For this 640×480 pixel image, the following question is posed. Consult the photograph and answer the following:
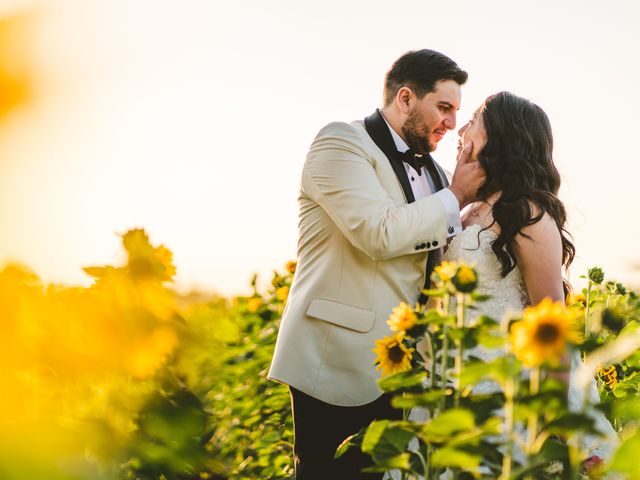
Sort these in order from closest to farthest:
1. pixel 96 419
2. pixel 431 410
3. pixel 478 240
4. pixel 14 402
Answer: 1. pixel 14 402
2. pixel 96 419
3. pixel 431 410
4. pixel 478 240

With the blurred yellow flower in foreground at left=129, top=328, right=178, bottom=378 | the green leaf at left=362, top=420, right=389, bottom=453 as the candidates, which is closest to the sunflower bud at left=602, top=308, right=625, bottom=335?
the green leaf at left=362, top=420, right=389, bottom=453

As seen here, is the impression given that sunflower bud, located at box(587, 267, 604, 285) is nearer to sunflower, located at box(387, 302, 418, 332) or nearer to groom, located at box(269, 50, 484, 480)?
groom, located at box(269, 50, 484, 480)

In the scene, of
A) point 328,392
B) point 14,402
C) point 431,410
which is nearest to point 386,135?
point 328,392

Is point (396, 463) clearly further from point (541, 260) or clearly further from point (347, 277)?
point (541, 260)

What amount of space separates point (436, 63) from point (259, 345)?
1.84 metres

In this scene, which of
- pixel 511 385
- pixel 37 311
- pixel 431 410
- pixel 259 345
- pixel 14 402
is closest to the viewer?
pixel 14 402

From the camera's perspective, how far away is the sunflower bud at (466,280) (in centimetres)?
141

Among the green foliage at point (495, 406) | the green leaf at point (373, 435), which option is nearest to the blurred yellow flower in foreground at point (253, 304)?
Result: the green foliage at point (495, 406)

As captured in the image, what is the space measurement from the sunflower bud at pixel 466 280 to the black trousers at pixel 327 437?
4.11ft

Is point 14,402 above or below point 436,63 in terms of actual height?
below

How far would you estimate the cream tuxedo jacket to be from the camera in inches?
97.9

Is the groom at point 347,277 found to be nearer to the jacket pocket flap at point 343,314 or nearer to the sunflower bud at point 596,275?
the jacket pocket flap at point 343,314

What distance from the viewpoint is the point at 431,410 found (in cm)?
147

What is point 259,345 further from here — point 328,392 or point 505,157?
point 505,157
